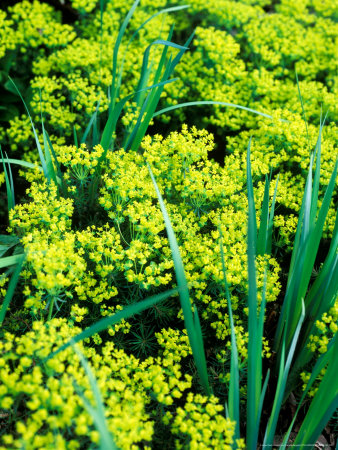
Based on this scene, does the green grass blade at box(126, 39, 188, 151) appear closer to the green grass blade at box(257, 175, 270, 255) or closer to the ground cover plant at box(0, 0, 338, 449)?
the ground cover plant at box(0, 0, 338, 449)

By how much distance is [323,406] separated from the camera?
1661 millimetres

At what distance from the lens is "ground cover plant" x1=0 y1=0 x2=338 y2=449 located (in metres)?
1.61

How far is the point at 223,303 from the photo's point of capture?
2.10m

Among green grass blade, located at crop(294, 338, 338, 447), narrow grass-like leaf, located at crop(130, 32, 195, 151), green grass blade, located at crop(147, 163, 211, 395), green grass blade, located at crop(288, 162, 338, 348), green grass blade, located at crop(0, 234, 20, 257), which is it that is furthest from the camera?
narrow grass-like leaf, located at crop(130, 32, 195, 151)

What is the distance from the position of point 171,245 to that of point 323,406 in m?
0.91

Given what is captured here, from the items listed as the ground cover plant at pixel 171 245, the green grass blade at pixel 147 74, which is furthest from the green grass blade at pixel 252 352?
the green grass blade at pixel 147 74

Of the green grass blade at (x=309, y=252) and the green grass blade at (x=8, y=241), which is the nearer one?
the green grass blade at (x=309, y=252)

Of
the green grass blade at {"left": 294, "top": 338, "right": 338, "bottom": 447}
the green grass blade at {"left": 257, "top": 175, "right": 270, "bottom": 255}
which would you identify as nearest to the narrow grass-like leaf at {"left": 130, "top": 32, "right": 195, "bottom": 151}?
the green grass blade at {"left": 257, "top": 175, "right": 270, "bottom": 255}

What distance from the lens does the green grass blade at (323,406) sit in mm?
1609

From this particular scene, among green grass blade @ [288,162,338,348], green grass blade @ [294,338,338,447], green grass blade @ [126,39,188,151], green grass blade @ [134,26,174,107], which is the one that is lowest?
green grass blade @ [294,338,338,447]

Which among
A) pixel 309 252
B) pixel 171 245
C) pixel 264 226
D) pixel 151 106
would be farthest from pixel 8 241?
pixel 309 252

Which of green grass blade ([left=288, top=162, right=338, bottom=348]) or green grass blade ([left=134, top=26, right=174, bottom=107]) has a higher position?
green grass blade ([left=134, top=26, right=174, bottom=107])

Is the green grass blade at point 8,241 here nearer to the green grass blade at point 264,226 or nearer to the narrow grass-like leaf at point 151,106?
the narrow grass-like leaf at point 151,106

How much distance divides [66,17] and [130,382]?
3.54m
